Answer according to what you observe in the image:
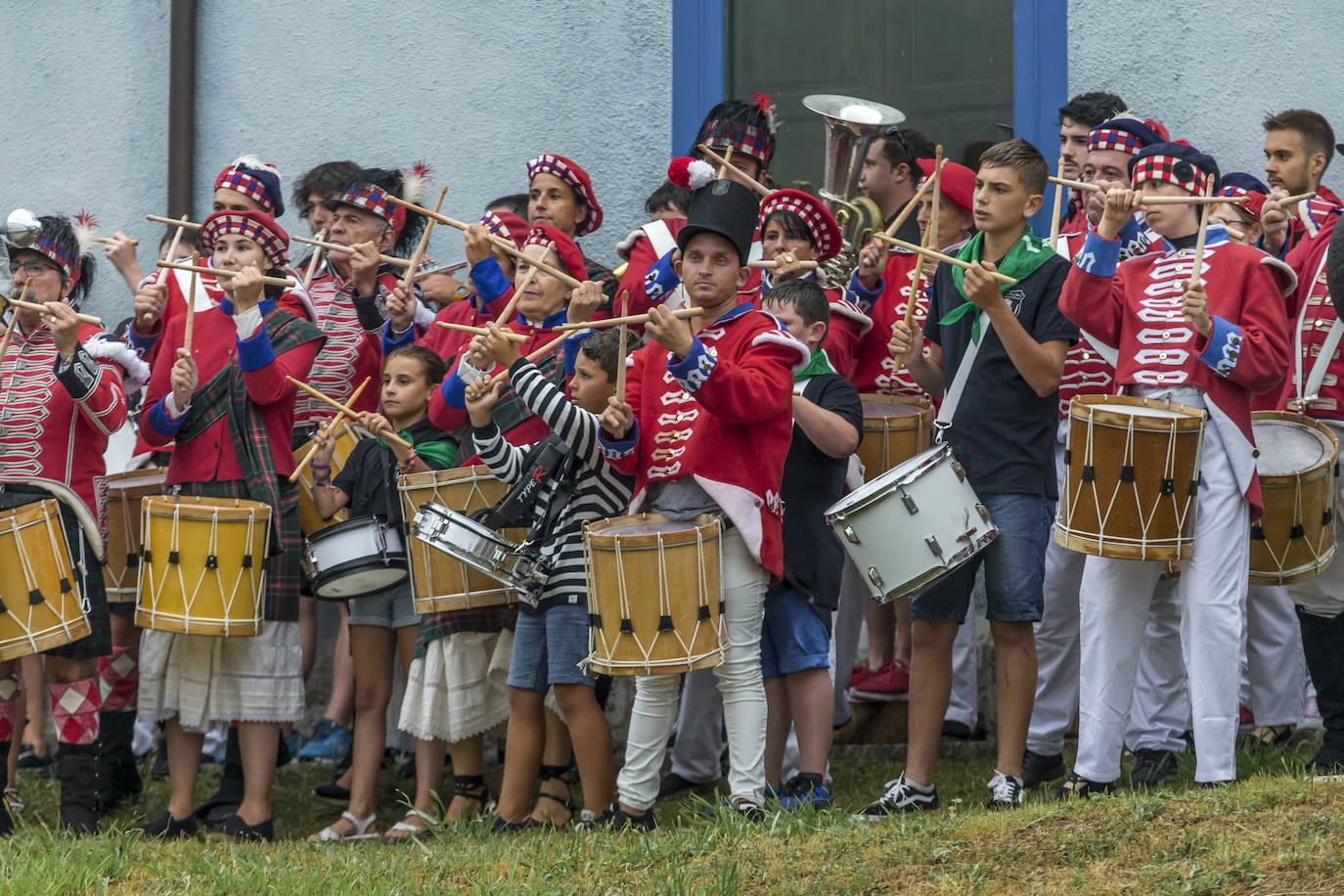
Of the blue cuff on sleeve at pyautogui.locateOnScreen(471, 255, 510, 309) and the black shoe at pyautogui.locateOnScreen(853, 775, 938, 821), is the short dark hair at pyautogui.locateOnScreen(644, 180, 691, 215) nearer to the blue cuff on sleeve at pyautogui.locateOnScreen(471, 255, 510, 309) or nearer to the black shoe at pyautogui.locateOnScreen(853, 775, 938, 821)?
the blue cuff on sleeve at pyautogui.locateOnScreen(471, 255, 510, 309)

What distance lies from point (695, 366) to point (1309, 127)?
9.61 ft

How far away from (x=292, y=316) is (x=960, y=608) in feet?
8.93

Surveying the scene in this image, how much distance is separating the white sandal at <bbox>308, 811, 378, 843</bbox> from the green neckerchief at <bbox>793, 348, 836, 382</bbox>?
2.11 meters

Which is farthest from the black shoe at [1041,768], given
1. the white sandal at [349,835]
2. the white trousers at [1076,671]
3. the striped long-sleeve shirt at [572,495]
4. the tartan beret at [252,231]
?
the tartan beret at [252,231]

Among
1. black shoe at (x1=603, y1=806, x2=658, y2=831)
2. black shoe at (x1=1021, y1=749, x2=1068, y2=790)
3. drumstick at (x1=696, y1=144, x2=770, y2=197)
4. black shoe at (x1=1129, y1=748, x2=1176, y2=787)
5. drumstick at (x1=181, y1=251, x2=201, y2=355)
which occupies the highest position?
drumstick at (x1=696, y1=144, x2=770, y2=197)

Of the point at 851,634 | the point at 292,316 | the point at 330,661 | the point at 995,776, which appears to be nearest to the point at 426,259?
the point at 292,316

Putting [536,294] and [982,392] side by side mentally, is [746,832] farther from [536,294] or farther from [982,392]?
[536,294]

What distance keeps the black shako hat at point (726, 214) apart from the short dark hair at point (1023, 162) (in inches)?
31.6

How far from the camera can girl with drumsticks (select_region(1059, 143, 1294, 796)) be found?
5.61 meters

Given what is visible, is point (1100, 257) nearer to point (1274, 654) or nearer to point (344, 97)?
point (1274, 654)

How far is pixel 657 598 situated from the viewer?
18.4 feet

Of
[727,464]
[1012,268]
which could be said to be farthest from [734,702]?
[1012,268]

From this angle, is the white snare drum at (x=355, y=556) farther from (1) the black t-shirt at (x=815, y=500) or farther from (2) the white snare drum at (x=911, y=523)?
(2) the white snare drum at (x=911, y=523)

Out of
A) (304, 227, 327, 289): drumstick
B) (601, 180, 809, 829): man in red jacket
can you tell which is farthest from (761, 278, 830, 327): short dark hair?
(304, 227, 327, 289): drumstick
